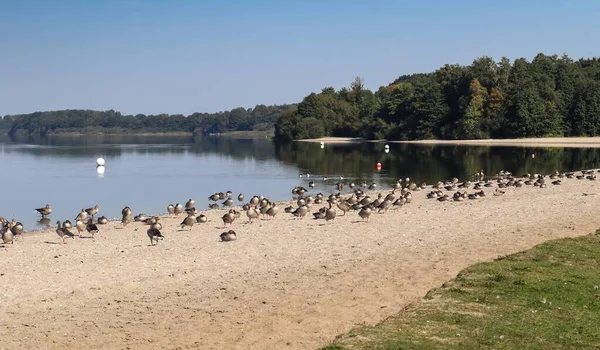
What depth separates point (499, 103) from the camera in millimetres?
139500

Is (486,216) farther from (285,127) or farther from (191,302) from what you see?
(285,127)

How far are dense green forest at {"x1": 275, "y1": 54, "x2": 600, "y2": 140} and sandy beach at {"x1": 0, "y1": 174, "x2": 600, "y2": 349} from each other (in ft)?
363

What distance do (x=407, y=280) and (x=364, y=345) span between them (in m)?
5.47

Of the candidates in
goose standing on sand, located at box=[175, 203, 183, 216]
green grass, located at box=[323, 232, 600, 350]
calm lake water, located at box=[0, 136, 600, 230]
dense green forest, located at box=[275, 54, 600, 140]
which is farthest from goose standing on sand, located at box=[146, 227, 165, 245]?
dense green forest, located at box=[275, 54, 600, 140]

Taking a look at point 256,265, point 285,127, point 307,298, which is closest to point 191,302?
point 307,298

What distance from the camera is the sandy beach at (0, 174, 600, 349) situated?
42.4ft

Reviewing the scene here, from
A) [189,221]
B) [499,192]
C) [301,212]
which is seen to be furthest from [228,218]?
[499,192]

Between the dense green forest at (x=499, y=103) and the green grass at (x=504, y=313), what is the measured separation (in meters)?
123

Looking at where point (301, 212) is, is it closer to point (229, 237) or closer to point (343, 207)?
point (343, 207)

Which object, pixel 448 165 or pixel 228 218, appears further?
pixel 448 165

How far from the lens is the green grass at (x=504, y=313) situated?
36.0 ft

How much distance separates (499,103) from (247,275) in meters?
130

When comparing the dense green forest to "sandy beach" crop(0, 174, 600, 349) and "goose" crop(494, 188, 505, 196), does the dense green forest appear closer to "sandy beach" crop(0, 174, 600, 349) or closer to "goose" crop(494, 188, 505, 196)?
"goose" crop(494, 188, 505, 196)

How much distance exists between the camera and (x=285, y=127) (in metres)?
195
